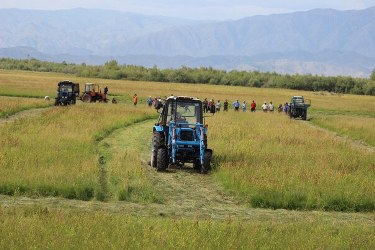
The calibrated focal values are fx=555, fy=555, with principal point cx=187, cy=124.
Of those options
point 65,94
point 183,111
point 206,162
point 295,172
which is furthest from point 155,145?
point 65,94

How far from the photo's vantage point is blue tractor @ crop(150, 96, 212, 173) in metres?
17.1

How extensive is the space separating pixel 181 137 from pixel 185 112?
101cm

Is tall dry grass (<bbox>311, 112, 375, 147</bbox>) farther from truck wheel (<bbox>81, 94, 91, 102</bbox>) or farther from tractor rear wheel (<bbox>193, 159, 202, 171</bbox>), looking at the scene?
truck wheel (<bbox>81, 94, 91, 102</bbox>)

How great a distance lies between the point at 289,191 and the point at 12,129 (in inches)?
557

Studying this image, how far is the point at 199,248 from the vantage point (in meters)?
8.53

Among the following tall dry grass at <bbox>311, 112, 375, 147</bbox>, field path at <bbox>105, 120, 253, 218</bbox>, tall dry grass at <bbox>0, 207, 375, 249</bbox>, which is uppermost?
tall dry grass at <bbox>0, 207, 375, 249</bbox>

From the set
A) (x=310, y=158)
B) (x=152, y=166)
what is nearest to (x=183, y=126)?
(x=152, y=166)

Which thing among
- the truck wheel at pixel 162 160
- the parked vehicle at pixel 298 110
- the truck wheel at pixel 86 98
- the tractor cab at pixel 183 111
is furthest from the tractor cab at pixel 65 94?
the truck wheel at pixel 162 160

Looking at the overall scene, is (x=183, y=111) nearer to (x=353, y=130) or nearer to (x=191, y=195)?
(x=191, y=195)

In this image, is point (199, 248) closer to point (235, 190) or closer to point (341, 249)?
point (341, 249)

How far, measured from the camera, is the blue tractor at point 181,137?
56.1ft

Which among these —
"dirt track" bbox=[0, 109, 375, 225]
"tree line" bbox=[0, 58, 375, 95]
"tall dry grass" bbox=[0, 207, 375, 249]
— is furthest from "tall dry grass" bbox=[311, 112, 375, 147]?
"tree line" bbox=[0, 58, 375, 95]

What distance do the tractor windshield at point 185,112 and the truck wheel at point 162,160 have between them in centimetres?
150

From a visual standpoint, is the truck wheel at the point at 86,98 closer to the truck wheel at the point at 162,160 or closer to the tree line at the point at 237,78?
the truck wheel at the point at 162,160
